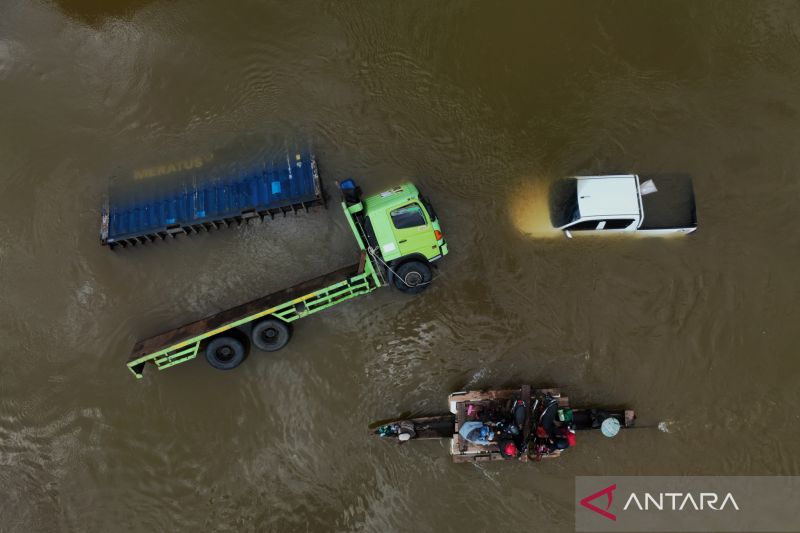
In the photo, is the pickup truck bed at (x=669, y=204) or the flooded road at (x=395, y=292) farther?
the pickup truck bed at (x=669, y=204)

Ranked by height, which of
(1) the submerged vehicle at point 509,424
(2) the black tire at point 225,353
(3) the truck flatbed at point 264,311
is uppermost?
(3) the truck flatbed at point 264,311

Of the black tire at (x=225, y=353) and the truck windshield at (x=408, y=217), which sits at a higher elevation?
the truck windshield at (x=408, y=217)

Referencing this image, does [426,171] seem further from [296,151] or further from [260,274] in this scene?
[260,274]

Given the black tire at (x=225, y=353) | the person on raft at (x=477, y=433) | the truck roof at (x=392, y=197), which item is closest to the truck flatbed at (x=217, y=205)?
the truck roof at (x=392, y=197)

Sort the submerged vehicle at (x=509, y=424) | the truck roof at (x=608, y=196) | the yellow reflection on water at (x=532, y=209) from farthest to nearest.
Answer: the yellow reflection on water at (x=532, y=209), the truck roof at (x=608, y=196), the submerged vehicle at (x=509, y=424)

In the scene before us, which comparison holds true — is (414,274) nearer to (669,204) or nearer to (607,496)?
(669,204)

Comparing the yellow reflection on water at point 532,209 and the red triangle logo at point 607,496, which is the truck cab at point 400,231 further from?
the red triangle logo at point 607,496

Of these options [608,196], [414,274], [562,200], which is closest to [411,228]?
[414,274]

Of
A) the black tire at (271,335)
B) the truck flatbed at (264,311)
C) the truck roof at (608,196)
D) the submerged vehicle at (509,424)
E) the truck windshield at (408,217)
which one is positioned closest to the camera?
the submerged vehicle at (509,424)

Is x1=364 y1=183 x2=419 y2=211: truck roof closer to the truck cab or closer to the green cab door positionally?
the truck cab
